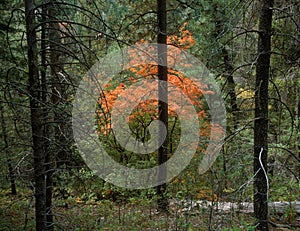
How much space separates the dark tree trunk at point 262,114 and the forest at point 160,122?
2 centimetres

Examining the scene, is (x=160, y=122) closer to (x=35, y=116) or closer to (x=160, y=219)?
(x=160, y=219)

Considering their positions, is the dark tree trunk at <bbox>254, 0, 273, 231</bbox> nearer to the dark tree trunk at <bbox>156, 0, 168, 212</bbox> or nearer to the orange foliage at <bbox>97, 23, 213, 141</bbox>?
the dark tree trunk at <bbox>156, 0, 168, 212</bbox>

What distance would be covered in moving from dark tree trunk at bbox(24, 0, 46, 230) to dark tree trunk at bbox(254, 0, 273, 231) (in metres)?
2.96

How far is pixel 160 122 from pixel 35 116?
449cm

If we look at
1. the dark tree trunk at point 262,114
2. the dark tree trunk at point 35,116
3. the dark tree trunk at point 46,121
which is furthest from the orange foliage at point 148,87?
the dark tree trunk at point 35,116

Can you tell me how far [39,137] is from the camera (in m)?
3.66

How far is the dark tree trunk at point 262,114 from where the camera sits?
4160mm

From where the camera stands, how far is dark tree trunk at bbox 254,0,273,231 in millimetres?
4160

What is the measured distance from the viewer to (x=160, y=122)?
7.76 m

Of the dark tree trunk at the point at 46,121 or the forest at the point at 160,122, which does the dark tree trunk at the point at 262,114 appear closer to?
the forest at the point at 160,122

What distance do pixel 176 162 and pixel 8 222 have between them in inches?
257

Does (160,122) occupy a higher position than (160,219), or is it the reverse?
(160,122)

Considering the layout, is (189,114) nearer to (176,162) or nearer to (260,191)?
(176,162)

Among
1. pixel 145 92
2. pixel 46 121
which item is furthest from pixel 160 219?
pixel 145 92
